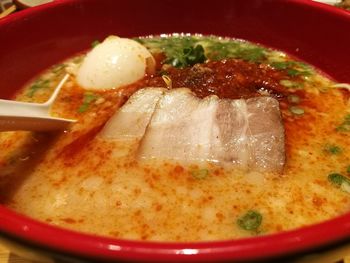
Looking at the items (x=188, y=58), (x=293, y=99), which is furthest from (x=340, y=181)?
(x=188, y=58)

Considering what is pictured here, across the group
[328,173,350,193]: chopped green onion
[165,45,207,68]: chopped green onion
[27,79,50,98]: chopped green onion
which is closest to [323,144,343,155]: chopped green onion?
[328,173,350,193]: chopped green onion

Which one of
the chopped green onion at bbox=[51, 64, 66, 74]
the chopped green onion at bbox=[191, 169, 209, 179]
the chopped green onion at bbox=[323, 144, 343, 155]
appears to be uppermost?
the chopped green onion at bbox=[323, 144, 343, 155]

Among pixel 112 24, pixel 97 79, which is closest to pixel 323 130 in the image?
pixel 97 79

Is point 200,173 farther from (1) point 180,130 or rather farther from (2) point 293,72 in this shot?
(2) point 293,72

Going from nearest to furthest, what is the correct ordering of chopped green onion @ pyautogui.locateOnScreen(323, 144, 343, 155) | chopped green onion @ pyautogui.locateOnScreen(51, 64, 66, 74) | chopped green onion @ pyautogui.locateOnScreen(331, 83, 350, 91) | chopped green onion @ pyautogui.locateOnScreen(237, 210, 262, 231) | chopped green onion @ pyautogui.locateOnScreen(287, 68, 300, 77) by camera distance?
chopped green onion @ pyautogui.locateOnScreen(237, 210, 262, 231) < chopped green onion @ pyautogui.locateOnScreen(323, 144, 343, 155) < chopped green onion @ pyautogui.locateOnScreen(331, 83, 350, 91) < chopped green onion @ pyautogui.locateOnScreen(287, 68, 300, 77) < chopped green onion @ pyautogui.locateOnScreen(51, 64, 66, 74)

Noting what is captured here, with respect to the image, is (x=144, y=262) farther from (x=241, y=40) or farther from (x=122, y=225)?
(x=241, y=40)

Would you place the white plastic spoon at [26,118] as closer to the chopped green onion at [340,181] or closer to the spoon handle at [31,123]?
the spoon handle at [31,123]

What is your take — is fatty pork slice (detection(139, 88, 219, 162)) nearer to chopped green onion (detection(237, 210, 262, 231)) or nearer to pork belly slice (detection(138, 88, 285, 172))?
pork belly slice (detection(138, 88, 285, 172))

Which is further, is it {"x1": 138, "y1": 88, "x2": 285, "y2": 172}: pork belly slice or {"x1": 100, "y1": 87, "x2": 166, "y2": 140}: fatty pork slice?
{"x1": 100, "y1": 87, "x2": 166, "y2": 140}: fatty pork slice
